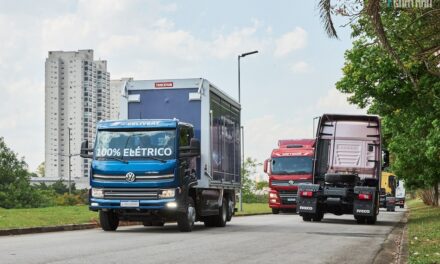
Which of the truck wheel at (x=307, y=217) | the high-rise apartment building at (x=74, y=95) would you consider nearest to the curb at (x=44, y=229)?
the truck wheel at (x=307, y=217)

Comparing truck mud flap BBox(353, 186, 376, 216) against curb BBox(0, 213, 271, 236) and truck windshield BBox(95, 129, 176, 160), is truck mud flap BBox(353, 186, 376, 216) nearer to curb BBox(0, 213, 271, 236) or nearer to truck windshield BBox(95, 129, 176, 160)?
curb BBox(0, 213, 271, 236)

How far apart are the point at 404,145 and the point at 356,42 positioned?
7.99m

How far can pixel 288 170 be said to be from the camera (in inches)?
1309

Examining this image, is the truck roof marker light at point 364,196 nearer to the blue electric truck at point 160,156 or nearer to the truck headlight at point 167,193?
the blue electric truck at point 160,156

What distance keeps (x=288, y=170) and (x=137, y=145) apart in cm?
1808

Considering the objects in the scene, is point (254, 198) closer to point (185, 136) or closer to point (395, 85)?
point (395, 85)

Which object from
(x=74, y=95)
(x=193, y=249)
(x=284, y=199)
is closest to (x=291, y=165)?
(x=284, y=199)

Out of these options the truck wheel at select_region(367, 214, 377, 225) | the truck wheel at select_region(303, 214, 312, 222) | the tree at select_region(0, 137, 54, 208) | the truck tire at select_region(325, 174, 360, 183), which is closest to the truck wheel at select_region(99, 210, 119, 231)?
the truck tire at select_region(325, 174, 360, 183)

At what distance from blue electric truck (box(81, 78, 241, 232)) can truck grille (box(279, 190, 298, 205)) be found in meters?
15.0

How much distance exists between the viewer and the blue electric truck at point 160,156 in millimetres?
15836

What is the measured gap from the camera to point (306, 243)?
14.0 metres

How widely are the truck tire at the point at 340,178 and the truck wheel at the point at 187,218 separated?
782 centimetres

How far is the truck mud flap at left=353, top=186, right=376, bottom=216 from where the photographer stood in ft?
74.2

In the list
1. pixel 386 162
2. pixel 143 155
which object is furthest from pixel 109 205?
pixel 386 162
